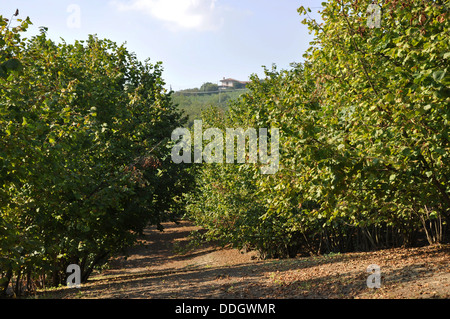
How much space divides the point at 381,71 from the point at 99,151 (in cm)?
791

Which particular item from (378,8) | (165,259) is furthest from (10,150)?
(165,259)

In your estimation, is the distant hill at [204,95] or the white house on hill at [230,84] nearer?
the distant hill at [204,95]

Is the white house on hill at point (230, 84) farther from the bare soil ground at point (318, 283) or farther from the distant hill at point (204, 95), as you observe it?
the bare soil ground at point (318, 283)

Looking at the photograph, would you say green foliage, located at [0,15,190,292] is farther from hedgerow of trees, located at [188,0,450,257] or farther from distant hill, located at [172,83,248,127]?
distant hill, located at [172,83,248,127]

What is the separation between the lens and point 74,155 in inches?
413

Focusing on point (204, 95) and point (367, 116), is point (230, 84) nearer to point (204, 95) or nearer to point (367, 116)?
point (204, 95)

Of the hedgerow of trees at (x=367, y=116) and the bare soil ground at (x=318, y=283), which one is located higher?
the hedgerow of trees at (x=367, y=116)

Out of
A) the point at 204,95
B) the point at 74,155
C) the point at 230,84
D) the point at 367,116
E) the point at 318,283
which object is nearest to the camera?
the point at 367,116

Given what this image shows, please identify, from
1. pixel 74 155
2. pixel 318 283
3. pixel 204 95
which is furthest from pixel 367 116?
pixel 204 95

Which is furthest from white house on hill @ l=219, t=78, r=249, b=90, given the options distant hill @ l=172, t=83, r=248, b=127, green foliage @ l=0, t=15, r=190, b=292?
green foliage @ l=0, t=15, r=190, b=292

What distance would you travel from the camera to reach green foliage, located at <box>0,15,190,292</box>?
769cm

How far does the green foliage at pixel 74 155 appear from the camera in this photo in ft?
25.2

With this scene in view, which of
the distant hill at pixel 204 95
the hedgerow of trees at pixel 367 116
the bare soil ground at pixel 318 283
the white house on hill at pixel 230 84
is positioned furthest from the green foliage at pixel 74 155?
the white house on hill at pixel 230 84
